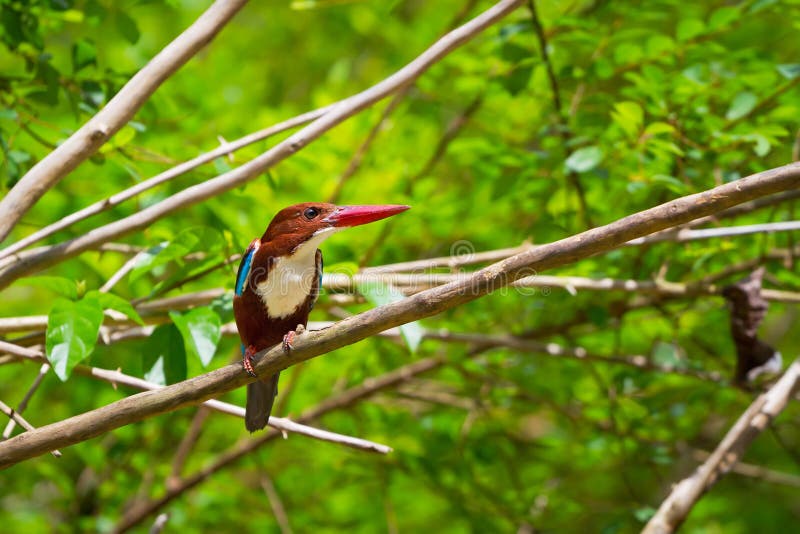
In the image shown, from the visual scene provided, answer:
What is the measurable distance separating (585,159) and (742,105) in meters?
0.70

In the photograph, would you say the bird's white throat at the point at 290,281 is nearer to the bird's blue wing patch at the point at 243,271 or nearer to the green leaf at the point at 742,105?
the bird's blue wing patch at the point at 243,271

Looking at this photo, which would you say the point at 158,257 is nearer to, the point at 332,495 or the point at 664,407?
the point at 332,495

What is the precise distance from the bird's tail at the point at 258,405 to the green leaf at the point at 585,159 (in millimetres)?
1426

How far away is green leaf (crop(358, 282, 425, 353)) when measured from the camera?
297 centimetres

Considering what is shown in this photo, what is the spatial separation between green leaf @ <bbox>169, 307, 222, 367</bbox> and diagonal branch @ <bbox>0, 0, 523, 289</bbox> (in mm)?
354

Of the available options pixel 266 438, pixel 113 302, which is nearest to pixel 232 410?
pixel 113 302

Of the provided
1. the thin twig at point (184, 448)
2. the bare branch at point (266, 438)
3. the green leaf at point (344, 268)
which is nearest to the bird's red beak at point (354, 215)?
the green leaf at point (344, 268)

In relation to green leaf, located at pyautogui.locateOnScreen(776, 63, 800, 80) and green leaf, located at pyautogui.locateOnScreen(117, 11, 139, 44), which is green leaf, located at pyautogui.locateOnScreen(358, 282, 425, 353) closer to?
green leaf, located at pyautogui.locateOnScreen(117, 11, 139, 44)

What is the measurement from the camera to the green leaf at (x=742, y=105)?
335cm

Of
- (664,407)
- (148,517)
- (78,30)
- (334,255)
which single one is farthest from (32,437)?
(78,30)

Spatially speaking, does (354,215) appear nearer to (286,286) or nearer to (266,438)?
(286,286)

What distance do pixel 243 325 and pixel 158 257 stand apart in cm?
45

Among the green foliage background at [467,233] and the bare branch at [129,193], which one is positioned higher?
the bare branch at [129,193]

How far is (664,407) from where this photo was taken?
4270mm
